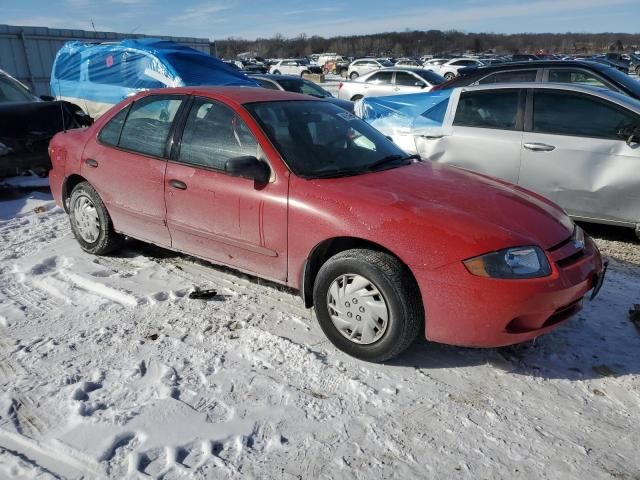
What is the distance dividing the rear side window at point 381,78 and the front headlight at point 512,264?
1413 centimetres

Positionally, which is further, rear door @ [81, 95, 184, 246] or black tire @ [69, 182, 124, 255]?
black tire @ [69, 182, 124, 255]

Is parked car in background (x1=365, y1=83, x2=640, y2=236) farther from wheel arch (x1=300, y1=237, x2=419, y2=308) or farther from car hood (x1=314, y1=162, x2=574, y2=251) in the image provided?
wheel arch (x1=300, y1=237, x2=419, y2=308)

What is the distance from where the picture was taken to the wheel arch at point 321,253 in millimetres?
3131

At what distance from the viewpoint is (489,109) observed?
5758 mm

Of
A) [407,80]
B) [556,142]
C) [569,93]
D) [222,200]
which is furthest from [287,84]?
[222,200]

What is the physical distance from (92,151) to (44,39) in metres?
14.5

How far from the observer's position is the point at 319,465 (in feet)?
7.68

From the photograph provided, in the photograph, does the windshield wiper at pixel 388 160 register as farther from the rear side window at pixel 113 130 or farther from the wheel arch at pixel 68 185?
the wheel arch at pixel 68 185


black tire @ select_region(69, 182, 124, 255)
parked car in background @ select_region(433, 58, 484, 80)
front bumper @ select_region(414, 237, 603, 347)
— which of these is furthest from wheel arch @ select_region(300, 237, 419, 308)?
parked car in background @ select_region(433, 58, 484, 80)

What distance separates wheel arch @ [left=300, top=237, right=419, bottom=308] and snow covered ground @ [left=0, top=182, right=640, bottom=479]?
1.01 feet

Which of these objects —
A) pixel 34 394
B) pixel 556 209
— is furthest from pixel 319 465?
pixel 556 209

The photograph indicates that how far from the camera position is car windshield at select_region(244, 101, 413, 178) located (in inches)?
137

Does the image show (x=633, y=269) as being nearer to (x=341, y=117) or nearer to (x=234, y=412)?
(x=341, y=117)

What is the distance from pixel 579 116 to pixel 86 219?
4.84 m
